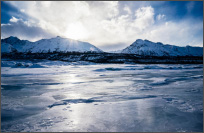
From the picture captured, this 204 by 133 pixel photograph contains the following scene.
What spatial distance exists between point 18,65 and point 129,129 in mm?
30232

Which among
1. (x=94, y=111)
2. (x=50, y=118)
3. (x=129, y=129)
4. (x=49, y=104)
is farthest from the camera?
(x=49, y=104)

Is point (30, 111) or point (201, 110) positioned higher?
point (201, 110)

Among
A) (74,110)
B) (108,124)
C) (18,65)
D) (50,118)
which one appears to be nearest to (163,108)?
(108,124)

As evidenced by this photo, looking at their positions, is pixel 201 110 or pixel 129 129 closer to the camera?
pixel 129 129

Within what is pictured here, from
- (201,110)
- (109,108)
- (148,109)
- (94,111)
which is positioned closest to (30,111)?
(94,111)

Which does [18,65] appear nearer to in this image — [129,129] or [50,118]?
[50,118]

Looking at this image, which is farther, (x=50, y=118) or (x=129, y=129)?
(x=50, y=118)

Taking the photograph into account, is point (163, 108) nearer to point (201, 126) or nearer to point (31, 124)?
point (201, 126)

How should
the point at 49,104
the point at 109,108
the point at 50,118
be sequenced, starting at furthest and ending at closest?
1. the point at 49,104
2. the point at 109,108
3. the point at 50,118

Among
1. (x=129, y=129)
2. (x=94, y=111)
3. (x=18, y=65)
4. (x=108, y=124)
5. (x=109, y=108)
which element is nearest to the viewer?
(x=129, y=129)

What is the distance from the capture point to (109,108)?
14.5ft

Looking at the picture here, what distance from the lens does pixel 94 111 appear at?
4148 millimetres

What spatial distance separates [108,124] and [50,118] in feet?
5.76

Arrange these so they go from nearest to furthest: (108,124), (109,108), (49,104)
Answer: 1. (108,124)
2. (109,108)
3. (49,104)
